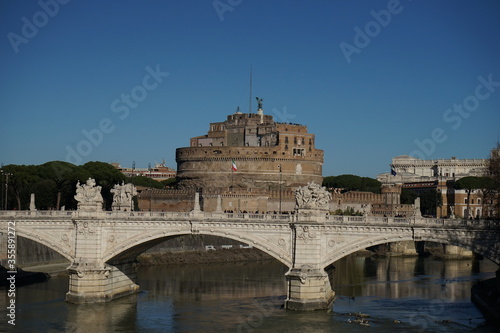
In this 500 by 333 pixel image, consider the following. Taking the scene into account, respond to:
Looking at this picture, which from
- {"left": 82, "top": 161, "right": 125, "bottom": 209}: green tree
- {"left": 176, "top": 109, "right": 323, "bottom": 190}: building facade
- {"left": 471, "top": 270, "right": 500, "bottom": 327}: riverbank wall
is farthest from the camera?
{"left": 176, "top": 109, "right": 323, "bottom": 190}: building facade

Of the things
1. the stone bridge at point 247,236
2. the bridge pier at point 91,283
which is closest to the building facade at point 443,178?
the stone bridge at point 247,236

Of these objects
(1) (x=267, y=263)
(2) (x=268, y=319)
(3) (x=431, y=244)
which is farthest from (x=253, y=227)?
(3) (x=431, y=244)

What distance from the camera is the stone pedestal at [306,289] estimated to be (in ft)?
144

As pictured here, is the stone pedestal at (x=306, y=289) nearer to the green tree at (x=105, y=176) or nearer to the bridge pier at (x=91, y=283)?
the bridge pier at (x=91, y=283)

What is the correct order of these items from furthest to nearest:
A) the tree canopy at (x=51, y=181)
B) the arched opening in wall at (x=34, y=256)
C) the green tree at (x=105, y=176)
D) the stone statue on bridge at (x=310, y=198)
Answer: the green tree at (x=105, y=176) < the tree canopy at (x=51, y=181) < the arched opening in wall at (x=34, y=256) < the stone statue on bridge at (x=310, y=198)

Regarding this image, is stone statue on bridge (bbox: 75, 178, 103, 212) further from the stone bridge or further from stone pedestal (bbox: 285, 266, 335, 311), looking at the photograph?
stone pedestal (bbox: 285, 266, 335, 311)

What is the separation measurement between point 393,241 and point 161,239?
52.0 ft

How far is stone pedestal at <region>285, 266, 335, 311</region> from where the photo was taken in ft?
144

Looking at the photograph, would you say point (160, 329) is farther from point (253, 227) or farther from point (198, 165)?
point (198, 165)

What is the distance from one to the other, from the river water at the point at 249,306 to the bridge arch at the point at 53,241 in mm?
3123

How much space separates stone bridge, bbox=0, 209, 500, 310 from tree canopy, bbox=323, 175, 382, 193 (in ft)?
237

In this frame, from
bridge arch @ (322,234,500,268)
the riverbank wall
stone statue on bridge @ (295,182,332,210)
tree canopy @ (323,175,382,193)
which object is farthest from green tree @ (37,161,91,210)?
tree canopy @ (323,175,382,193)

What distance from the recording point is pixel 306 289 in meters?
44.1

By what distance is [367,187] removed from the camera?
123500mm
